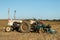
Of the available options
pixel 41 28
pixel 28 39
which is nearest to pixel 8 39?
pixel 28 39

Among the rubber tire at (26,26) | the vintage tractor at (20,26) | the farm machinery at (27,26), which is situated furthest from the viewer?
the vintage tractor at (20,26)

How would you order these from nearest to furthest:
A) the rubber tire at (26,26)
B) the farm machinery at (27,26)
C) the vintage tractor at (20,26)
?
1. the farm machinery at (27,26)
2. the rubber tire at (26,26)
3. the vintage tractor at (20,26)

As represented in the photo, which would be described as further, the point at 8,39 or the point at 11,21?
the point at 11,21

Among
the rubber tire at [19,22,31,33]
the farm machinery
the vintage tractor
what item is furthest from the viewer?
the vintage tractor

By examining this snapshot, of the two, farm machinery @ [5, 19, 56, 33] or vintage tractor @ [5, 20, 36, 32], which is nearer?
farm machinery @ [5, 19, 56, 33]

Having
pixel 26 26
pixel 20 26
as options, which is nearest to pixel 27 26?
pixel 26 26

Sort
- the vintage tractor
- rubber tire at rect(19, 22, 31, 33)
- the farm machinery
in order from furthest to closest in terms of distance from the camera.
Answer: the vintage tractor < rubber tire at rect(19, 22, 31, 33) < the farm machinery

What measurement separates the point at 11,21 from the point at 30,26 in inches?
104

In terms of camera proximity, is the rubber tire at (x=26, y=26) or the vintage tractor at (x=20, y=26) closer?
the rubber tire at (x=26, y=26)

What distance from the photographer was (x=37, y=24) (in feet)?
58.2

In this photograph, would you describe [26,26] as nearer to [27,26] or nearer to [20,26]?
[27,26]

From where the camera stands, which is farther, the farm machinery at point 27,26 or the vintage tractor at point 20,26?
the vintage tractor at point 20,26

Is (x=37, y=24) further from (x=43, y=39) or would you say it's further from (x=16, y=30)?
(x=43, y=39)

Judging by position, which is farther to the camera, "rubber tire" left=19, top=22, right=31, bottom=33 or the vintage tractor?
the vintage tractor
